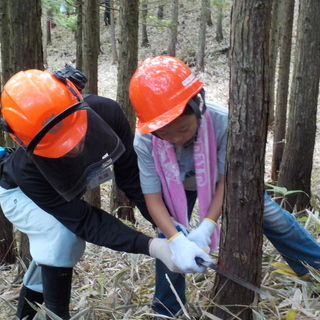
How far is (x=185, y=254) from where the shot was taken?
7.23 feet

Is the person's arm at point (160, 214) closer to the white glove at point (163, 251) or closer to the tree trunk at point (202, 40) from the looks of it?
the white glove at point (163, 251)

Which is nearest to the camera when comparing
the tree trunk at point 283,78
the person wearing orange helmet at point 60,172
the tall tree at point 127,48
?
the person wearing orange helmet at point 60,172

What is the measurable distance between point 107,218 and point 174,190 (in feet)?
1.42

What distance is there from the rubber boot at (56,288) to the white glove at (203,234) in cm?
79

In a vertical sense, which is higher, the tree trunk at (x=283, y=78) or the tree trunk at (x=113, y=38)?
the tree trunk at (x=283, y=78)

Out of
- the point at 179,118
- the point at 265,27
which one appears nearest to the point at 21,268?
the point at 179,118

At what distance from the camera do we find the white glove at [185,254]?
7.18 ft

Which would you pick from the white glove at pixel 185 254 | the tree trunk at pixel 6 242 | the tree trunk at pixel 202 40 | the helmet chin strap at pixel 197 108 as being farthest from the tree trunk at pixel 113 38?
the white glove at pixel 185 254

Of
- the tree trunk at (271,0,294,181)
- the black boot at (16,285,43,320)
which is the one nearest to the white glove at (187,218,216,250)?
the black boot at (16,285,43,320)

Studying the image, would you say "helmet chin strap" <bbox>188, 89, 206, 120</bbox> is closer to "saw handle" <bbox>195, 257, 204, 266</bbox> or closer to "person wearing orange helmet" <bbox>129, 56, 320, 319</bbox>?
"person wearing orange helmet" <bbox>129, 56, 320, 319</bbox>

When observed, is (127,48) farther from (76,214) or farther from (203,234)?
(203,234)

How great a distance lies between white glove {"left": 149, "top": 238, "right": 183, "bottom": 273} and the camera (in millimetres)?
2359

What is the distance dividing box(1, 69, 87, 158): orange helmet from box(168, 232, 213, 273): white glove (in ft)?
2.40

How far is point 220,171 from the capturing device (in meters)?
2.45
